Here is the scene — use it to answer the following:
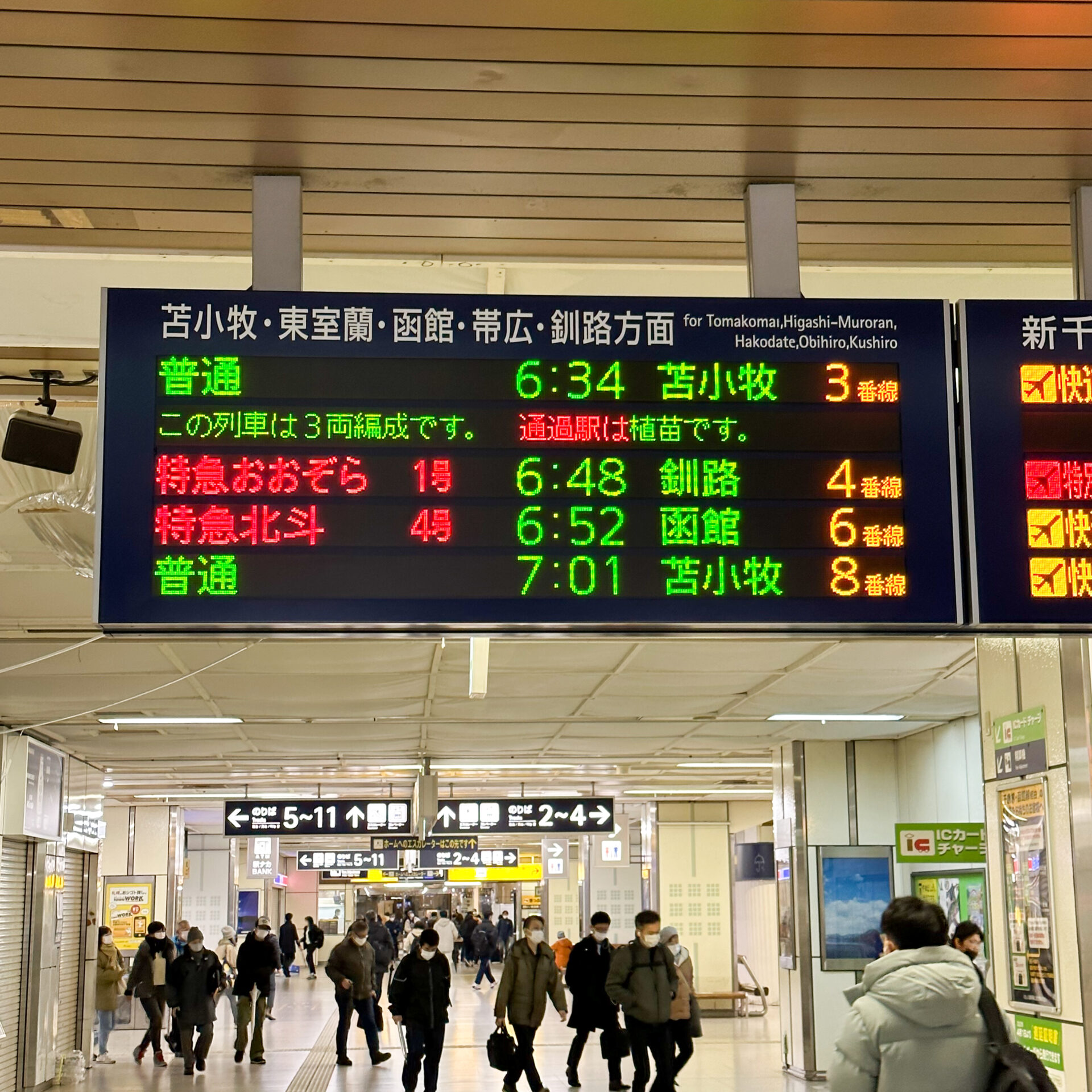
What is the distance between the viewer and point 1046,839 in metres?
7.48

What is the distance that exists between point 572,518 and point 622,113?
1077 mm

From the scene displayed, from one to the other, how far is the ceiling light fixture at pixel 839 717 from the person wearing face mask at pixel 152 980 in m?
7.27

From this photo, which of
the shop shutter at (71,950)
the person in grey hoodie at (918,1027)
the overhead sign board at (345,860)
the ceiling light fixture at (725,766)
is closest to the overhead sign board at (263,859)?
the overhead sign board at (345,860)

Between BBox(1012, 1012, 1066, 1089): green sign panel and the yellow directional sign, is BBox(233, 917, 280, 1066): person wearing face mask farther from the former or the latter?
the yellow directional sign

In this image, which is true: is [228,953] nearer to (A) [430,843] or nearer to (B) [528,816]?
(A) [430,843]

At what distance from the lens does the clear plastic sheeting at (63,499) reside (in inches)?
226

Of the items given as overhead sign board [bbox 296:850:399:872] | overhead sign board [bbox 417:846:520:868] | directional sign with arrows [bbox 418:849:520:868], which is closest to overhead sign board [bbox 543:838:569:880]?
directional sign with arrows [bbox 418:849:520:868]

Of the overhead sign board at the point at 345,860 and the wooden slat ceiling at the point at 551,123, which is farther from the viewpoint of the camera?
the overhead sign board at the point at 345,860

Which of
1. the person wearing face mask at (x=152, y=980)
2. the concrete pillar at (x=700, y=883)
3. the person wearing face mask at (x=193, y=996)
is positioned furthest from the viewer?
the concrete pillar at (x=700, y=883)

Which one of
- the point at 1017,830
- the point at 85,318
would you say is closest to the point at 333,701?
the point at 1017,830

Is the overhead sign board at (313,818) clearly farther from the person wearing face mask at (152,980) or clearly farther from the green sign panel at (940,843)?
the green sign panel at (940,843)

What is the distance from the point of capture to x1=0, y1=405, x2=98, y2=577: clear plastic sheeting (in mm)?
5730

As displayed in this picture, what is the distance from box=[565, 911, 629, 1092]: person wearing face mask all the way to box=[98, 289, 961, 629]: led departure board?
9.44 meters

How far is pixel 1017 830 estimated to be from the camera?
25.7ft
